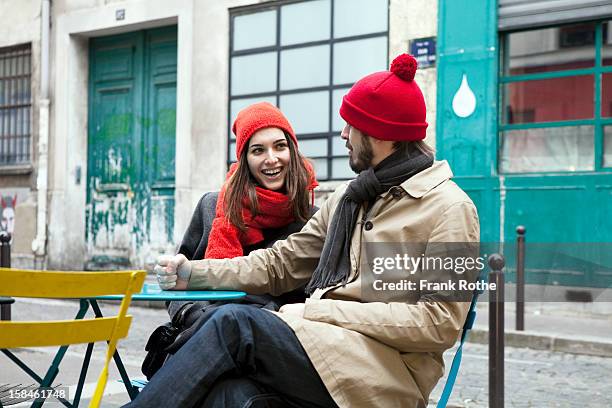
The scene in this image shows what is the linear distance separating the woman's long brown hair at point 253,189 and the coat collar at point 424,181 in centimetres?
86

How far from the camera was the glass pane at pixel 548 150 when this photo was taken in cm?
869

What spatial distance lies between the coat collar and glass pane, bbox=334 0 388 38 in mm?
7280

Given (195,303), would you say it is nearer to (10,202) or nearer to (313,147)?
(313,147)

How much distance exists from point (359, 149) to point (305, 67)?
25.7ft

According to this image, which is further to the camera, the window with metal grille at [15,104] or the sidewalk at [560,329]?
the window with metal grille at [15,104]

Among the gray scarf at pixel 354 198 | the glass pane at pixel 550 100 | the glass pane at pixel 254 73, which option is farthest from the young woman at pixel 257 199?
the glass pane at pixel 254 73

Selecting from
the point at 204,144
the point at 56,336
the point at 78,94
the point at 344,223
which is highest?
the point at 78,94

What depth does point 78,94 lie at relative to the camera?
1283 centimetres

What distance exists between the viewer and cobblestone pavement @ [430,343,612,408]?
516cm

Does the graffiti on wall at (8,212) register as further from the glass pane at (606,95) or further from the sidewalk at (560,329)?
the glass pane at (606,95)

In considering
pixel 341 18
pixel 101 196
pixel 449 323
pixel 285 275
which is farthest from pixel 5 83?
pixel 449 323

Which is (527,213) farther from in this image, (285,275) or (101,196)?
(101,196)

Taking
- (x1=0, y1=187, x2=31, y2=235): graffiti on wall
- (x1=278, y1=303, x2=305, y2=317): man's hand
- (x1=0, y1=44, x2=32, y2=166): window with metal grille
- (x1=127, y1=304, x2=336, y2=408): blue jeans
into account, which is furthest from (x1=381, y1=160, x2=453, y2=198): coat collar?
(x1=0, y1=44, x2=32, y2=166): window with metal grille

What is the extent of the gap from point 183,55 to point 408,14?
3480mm
